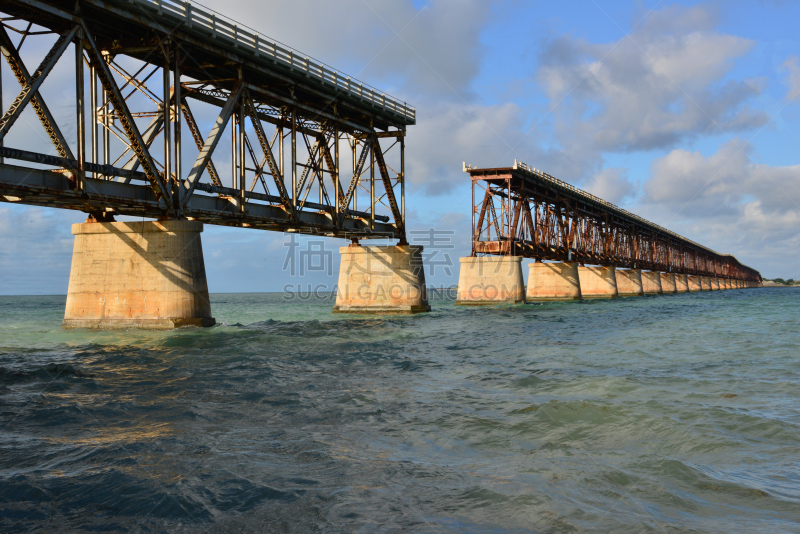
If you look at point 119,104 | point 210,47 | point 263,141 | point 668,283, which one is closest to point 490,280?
point 263,141

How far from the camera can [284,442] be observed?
26.0 feet

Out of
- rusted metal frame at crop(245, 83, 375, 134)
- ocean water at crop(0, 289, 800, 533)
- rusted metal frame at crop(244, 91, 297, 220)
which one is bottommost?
ocean water at crop(0, 289, 800, 533)

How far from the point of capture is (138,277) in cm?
2350

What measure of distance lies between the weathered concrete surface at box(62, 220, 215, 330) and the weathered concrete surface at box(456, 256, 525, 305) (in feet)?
125

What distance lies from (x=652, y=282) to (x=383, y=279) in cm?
10856

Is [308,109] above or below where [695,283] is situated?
above

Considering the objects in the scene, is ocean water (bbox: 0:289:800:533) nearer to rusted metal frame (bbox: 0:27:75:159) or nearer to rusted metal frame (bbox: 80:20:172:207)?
rusted metal frame (bbox: 0:27:75:159)

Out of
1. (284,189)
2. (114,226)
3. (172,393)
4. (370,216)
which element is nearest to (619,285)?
(370,216)

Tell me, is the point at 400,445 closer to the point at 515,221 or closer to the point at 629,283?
the point at 515,221

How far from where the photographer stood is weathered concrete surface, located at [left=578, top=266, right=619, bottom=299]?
93.6m

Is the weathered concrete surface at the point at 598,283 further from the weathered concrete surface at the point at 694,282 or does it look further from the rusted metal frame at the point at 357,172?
the weathered concrete surface at the point at 694,282

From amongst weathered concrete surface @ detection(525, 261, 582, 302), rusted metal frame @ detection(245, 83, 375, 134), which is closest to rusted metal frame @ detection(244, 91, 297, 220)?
rusted metal frame @ detection(245, 83, 375, 134)

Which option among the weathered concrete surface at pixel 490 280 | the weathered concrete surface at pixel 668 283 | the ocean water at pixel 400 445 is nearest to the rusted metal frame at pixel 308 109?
the ocean water at pixel 400 445

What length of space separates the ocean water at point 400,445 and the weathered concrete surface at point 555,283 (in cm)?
6085
